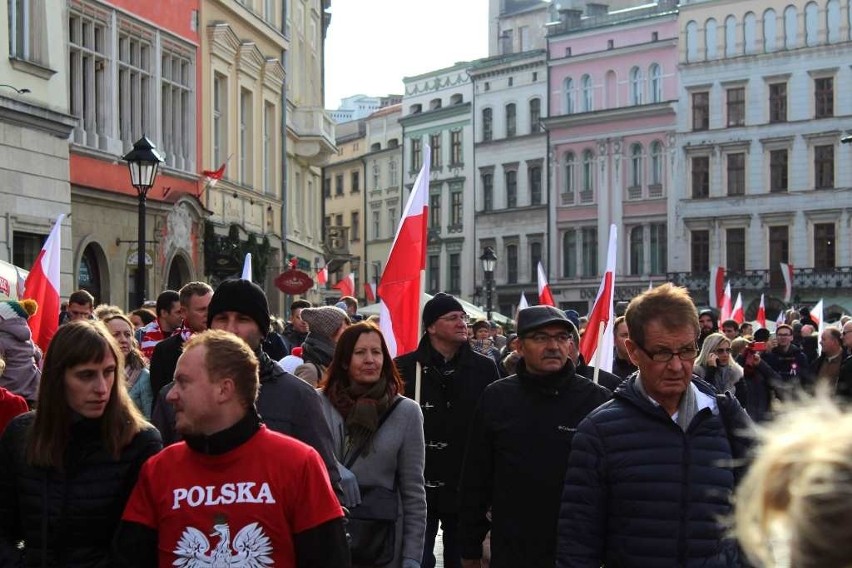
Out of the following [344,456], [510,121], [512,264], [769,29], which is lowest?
[344,456]

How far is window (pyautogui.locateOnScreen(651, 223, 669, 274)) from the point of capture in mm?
68188

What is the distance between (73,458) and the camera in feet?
15.9

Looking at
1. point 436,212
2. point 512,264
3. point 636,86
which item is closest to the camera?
point 636,86

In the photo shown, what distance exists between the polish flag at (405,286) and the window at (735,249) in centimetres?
5693

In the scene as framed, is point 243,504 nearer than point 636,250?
Yes

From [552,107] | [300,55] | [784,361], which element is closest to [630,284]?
[552,107]

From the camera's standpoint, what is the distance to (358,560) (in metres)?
6.54

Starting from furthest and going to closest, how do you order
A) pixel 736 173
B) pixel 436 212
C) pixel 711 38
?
pixel 436 212
pixel 711 38
pixel 736 173

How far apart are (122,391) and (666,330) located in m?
1.85

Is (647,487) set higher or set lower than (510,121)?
lower

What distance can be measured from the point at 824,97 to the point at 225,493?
62.3 m

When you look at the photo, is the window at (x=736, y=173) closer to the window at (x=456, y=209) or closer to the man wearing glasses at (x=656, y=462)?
the window at (x=456, y=209)

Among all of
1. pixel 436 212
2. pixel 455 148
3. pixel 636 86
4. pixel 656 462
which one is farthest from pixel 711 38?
pixel 656 462

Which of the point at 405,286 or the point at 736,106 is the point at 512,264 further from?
the point at 405,286
